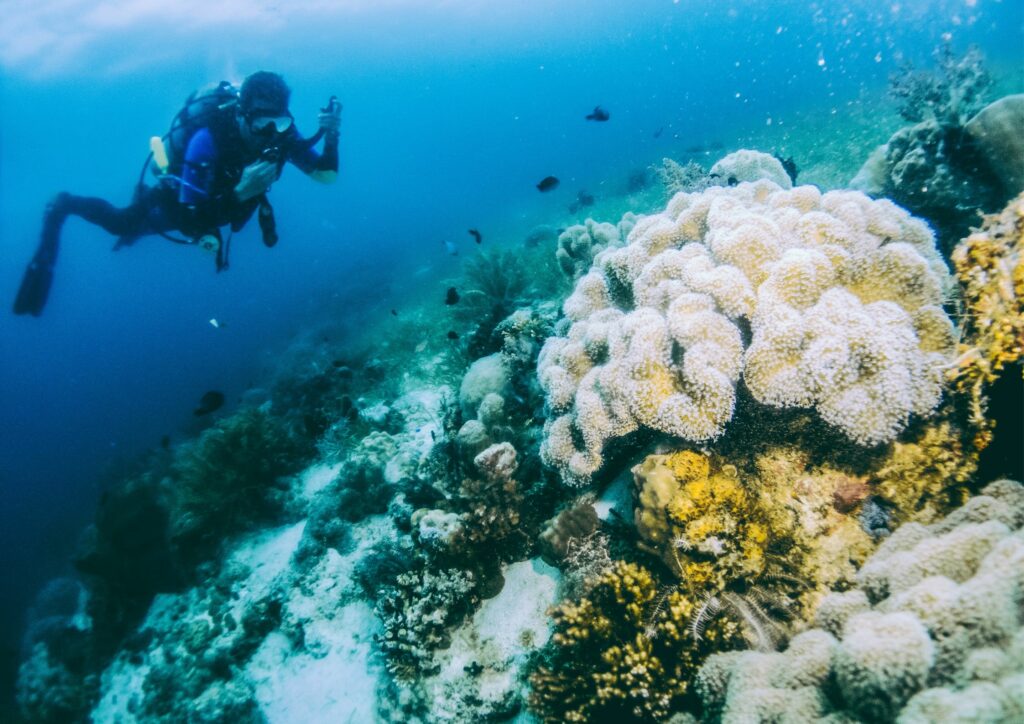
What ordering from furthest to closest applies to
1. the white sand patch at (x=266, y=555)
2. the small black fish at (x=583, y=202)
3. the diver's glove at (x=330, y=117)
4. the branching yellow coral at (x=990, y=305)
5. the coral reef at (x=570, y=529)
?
the small black fish at (x=583, y=202)
the diver's glove at (x=330, y=117)
the white sand patch at (x=266, y=555)
the coral reef at (x=570, y=529)
the branching yellow coral at (x=990, y=305)

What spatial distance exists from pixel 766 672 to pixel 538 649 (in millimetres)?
2013

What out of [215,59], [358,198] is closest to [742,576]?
[215,59]

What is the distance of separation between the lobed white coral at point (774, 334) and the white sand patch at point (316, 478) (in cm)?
502

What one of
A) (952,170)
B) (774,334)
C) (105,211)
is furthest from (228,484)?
(952,170)

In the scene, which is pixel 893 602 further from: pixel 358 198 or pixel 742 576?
pixel 358 198

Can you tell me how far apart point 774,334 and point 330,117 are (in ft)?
26.8

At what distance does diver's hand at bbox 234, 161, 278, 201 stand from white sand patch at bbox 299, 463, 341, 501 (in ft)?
15.0

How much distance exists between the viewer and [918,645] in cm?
178

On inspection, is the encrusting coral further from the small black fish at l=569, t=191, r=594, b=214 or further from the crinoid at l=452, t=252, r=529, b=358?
the small black fish at l=569, t=191, r=594, b=214

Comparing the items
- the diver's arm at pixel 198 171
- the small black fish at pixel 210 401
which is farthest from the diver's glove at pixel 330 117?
the small black fish at pixel 210 401

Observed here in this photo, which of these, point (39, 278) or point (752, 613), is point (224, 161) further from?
point (752, 613)

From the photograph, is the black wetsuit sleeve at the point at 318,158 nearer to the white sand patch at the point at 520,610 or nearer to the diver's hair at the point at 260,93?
the diver's hair at the point at 260,93

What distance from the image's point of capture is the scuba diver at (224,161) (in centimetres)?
713

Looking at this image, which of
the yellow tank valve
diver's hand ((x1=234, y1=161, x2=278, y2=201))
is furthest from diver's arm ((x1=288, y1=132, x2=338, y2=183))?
the yellow tank valve
